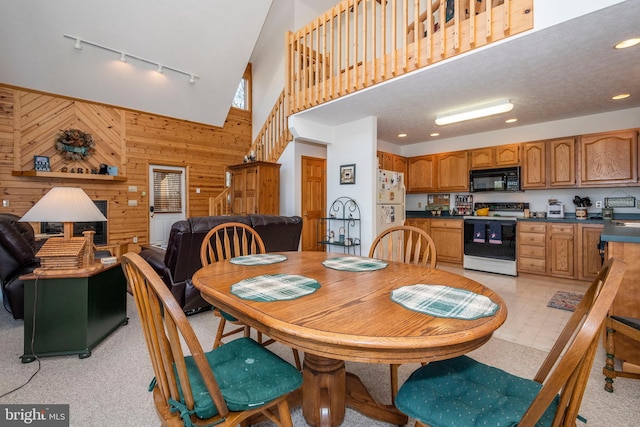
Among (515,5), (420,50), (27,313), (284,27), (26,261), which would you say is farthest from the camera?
(284,27)

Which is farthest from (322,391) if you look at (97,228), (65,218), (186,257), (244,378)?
(97,228)

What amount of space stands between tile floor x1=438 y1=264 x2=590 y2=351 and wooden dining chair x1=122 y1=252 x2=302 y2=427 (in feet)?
7.40

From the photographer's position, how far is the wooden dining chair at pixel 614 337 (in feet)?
5.04

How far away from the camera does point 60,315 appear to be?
82.2 inches

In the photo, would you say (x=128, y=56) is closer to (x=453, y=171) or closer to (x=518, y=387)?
(x=453, y=171)

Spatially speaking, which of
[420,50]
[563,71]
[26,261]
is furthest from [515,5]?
[26,261]

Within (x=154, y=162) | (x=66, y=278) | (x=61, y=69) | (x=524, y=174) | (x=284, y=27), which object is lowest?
(x=66, y=278)

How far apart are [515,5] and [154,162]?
620cm

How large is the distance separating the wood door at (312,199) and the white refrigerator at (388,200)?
1538 mm

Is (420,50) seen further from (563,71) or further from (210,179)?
(210,179)

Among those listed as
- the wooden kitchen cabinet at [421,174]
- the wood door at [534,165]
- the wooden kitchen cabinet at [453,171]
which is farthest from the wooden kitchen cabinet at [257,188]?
the wood door at [534,165]

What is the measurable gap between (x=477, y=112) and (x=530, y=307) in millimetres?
2410

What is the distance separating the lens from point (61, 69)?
4723 mm

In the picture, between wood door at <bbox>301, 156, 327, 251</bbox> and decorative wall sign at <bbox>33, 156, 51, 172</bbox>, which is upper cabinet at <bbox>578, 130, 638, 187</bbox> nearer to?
wood door at <bbox>301, 156, 327, 251</bbox>
